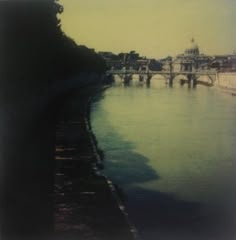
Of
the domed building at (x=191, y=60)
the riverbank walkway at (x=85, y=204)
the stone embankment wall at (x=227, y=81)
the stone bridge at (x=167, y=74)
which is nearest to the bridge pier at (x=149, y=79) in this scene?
the stone bridge at (x=167, y=74)

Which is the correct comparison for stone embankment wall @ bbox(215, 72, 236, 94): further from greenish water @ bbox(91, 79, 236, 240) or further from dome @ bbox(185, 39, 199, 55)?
dome @ bbox(185, 39, 199, 55)

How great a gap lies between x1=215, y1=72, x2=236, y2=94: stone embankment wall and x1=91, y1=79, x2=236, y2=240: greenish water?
5 centimetres

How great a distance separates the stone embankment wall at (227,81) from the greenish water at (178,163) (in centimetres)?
5

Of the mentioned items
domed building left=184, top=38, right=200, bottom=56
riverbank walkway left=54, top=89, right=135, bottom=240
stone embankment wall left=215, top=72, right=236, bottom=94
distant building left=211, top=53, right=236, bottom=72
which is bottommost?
riverbank walkway left=54, top=89, right=135, bottom=240

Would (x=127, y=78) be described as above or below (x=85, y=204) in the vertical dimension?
above

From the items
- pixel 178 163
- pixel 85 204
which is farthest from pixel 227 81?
pixel 85 204

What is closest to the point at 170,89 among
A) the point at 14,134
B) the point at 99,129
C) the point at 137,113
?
the point at 137,113

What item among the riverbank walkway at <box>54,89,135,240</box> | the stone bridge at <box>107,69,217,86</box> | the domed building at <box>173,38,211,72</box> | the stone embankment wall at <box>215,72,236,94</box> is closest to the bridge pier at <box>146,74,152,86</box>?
Answer: the stone bridge at <box>107,69,217,86</box>

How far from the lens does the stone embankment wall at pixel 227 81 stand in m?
2.67

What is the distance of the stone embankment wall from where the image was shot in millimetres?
2666

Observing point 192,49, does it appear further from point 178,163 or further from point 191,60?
point 178,163

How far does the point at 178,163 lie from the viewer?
9.45 feet

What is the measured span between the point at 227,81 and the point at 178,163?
393 millimetres

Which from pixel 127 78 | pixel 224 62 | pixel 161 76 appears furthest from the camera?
pixel 127 78
